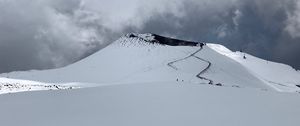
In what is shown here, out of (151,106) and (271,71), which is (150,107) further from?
(271,71)

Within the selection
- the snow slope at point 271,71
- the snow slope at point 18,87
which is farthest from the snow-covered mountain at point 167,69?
the snow slope at point 18,87

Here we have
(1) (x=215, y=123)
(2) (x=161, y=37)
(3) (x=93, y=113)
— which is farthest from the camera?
(2) (x=161, y=37)

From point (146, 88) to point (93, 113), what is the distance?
15.3ft

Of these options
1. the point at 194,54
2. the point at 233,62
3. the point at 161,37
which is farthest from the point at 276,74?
the point at 161,37

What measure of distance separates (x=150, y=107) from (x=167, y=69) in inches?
3690

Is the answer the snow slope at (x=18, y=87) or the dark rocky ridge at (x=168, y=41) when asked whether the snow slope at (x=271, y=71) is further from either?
the snow slope at (x=18, y=87)

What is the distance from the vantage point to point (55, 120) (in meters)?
10.8

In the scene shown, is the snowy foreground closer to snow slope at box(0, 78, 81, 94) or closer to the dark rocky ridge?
snow slope at box(0, 78, 81, 94)

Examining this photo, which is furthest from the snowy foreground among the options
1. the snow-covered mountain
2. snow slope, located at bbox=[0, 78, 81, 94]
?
the snow-covered mountain

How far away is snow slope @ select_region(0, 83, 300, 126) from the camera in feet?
35.1

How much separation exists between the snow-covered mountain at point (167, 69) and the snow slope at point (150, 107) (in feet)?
241

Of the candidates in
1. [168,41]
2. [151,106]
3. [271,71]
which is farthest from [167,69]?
[151,106]

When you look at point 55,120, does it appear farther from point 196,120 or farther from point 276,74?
point 276,74

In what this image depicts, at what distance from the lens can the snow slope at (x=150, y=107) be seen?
10.7m
